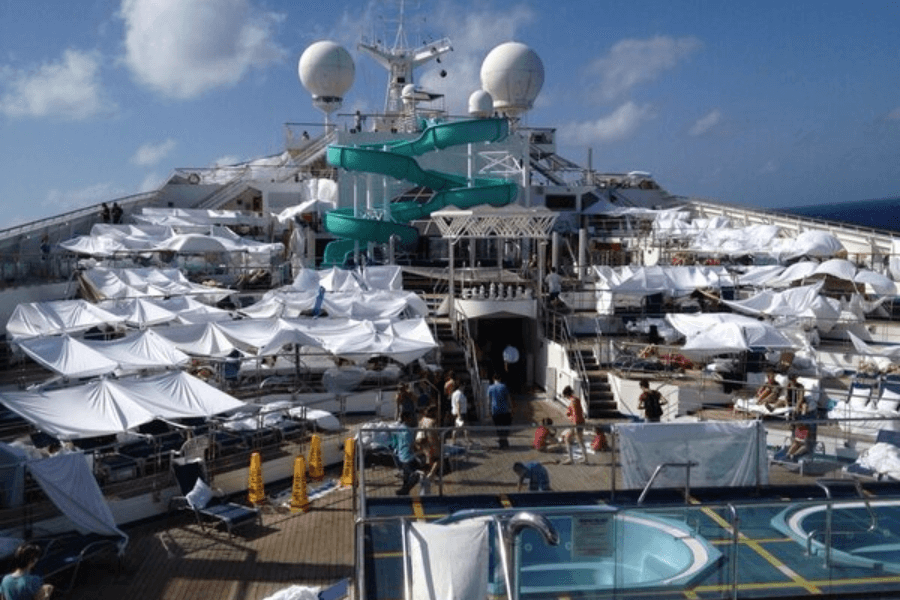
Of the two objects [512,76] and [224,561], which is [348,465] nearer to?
[224,561]

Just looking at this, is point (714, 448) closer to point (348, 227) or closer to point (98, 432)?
point (98, 432)

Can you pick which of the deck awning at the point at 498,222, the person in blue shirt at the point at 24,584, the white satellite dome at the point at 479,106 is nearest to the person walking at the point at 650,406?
the deck awning at the point at 498,222

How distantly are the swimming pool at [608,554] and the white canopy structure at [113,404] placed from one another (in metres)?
6.73

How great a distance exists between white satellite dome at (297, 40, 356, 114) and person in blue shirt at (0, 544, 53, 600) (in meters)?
39.8

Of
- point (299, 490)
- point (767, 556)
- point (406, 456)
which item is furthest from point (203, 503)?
point (767, 556)

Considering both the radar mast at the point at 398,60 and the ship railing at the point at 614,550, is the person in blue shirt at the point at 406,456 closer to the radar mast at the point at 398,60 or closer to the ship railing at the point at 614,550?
the ship railing at the point at 614,550

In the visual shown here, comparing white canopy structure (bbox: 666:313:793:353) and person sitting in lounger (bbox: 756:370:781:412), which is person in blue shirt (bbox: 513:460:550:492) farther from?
white canopy structure (bbox: 666:313:793:353)

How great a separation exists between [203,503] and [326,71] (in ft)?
121

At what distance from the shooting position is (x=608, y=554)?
6.86 metres

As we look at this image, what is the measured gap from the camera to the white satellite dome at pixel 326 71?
45059 mm

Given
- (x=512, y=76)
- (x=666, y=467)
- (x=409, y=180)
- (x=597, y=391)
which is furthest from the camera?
(x=512, y=76)

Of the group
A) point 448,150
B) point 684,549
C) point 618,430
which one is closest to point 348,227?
point 448,150

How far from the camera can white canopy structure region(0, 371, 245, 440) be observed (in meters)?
11.0

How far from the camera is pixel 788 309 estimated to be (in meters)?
21.0
